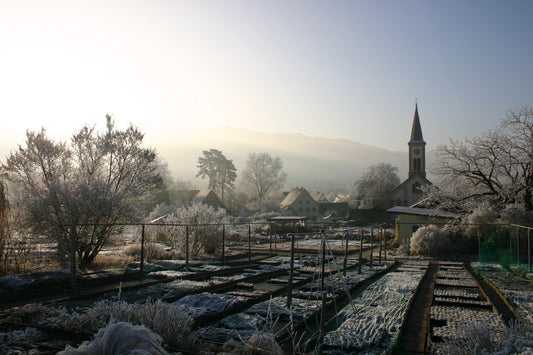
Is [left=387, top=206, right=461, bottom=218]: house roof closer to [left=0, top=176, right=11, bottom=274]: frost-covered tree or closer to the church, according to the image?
[left=0, top=176, right=11, bottom=274]: frost-covered tree

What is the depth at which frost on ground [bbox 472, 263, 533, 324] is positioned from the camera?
26.7ft

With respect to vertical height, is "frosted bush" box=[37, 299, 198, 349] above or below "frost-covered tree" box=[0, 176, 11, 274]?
below

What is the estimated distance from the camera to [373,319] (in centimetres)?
746

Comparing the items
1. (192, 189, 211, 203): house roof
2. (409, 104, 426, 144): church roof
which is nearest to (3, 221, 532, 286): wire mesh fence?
(192, 189, 211, 203): house roof

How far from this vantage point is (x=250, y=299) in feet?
28.5

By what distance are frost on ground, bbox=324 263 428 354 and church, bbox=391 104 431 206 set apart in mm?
53220

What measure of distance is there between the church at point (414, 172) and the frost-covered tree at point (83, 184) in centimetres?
5170

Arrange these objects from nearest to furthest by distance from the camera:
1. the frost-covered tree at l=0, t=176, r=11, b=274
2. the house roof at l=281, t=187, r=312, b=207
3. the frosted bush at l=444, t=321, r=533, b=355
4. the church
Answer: the frosted bush at l=444, t=321, r=533, b=355 → the frost-covered tree at l=0, t=176, r=11, b=274 → the church → the house roof at l=281, t=187, r=312, b=207

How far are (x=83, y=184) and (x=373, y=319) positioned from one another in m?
10.4

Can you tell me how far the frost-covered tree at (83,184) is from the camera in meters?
13.4

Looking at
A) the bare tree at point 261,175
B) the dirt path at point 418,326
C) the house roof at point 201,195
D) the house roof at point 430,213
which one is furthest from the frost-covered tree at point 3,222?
the bare tree at point 261,175

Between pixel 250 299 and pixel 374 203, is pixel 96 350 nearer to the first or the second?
pixel 250 299

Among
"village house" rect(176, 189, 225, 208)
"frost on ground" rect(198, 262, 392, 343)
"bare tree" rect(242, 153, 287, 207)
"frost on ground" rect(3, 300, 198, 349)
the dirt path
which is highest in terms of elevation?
"bare tree" rect(242, 153, 287, 207)

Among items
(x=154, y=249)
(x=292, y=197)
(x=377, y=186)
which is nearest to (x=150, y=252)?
(x=154, y=249)
